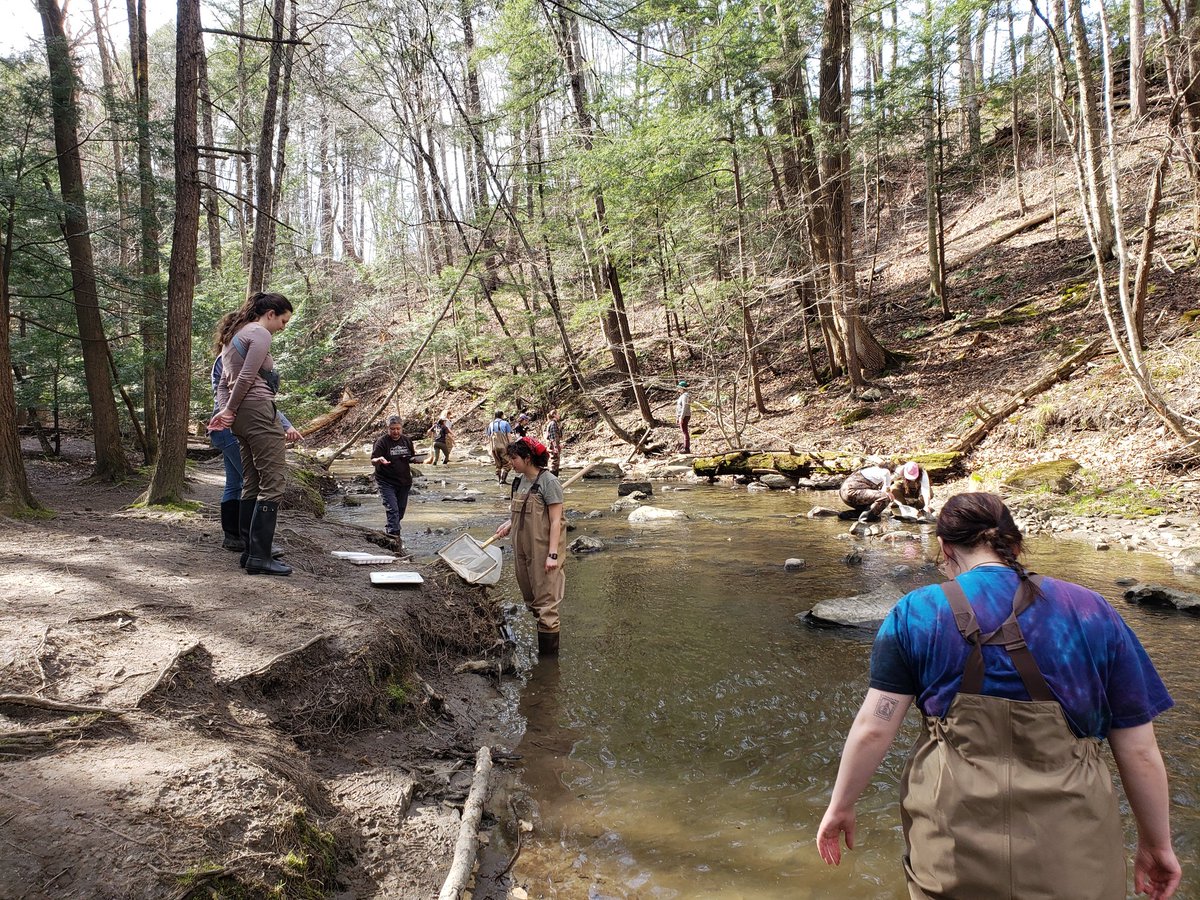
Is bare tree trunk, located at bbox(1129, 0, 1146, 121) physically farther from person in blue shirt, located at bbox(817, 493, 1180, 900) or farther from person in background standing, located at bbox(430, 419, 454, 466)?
person in background standing, located at bbox(430, 419, 454, 466)

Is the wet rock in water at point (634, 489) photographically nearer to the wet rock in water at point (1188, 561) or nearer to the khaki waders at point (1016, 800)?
the wet rock in water at point (1188, 561)

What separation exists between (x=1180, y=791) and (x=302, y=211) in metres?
54.4

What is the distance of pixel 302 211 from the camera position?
161 feet

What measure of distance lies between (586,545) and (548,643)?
4.34 metres

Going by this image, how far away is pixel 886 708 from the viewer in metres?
1.98

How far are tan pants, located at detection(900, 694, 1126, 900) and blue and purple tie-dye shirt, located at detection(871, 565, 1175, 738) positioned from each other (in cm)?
6

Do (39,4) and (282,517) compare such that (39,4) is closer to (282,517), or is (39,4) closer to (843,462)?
(282,517)

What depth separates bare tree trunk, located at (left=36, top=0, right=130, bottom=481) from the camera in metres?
9.88

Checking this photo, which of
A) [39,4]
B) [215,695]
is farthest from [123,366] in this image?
[215,695]

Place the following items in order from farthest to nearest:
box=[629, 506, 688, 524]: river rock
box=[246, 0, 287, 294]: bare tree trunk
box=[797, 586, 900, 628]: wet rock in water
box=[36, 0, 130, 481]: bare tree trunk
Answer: box=[246, 0, 287, 294]: bare tree trunk → box=[629, 506, 688, 524]: river rock → box=[36, 0, 130, 481]: bare tree trunk → box=[797, 586, 900, 628]: wet rock in water

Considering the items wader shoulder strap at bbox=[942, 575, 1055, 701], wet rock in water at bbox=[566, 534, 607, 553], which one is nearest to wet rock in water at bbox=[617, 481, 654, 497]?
wet rock in water at bbox=[566, 534, 607, 553]

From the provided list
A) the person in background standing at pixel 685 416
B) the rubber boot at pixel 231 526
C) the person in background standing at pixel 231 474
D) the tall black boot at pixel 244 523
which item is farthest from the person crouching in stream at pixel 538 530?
the person in background standing at pixel 685 416

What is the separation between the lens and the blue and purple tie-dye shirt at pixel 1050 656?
5.98 feet

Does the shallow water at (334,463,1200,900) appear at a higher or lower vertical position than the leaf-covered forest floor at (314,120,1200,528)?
lower
